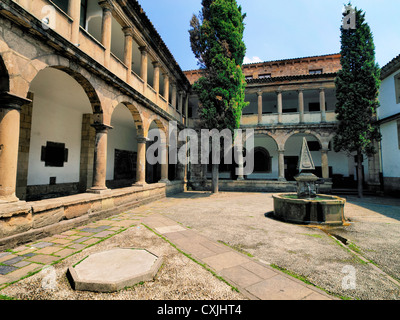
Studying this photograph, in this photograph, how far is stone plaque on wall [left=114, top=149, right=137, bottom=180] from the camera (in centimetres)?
1286

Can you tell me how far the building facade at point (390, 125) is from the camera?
1209 centimetres

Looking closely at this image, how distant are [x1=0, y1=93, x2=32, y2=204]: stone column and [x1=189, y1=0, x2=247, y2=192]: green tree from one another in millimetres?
8733

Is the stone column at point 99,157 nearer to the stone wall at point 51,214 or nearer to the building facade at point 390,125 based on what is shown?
the stone wall at point 51,214

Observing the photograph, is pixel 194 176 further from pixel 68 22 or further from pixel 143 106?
pixel 68 22

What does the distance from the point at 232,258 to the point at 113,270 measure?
173 centimetres

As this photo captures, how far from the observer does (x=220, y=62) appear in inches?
448

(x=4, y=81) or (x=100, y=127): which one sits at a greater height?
(x=4, y=81)

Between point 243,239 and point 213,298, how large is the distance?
2228 mm

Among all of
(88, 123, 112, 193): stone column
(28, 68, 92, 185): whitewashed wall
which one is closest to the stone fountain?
(88, 123, 112, 193): stone column

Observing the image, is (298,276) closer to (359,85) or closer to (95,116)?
(95,116)

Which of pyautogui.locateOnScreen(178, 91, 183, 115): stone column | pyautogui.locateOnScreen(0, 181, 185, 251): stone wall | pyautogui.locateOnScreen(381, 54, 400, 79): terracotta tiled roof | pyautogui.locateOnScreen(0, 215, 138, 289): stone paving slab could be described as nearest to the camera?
pyautogui.locateOnScreen(0, 215, 138, 289): stone paving slab

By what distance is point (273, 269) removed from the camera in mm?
2855

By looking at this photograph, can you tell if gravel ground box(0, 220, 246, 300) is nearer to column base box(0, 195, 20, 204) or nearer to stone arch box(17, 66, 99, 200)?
column base box(0, 195, 20, 204)

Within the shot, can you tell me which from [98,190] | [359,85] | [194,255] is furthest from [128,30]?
[359,85]
